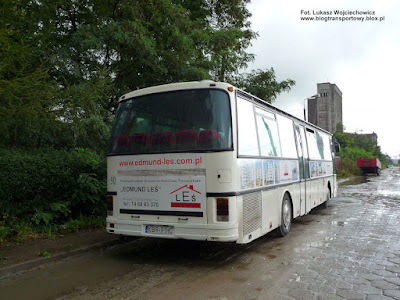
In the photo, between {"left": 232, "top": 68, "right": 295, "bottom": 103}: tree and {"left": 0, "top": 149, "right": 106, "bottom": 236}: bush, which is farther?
{"left": 232, "top": 68, "right": 295, "bottom": 103}: tree

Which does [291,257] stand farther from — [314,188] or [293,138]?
[314,188]

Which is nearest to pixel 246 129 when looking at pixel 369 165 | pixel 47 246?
pixel 47 246

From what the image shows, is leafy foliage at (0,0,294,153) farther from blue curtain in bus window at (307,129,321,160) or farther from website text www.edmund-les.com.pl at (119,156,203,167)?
blue curtain in bus window at (307,129,321,160)

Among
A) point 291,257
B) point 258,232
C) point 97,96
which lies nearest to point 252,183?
point 258,232

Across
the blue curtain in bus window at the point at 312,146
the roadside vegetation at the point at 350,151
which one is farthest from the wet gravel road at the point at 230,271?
the roadside vegetation at the point at 350,151

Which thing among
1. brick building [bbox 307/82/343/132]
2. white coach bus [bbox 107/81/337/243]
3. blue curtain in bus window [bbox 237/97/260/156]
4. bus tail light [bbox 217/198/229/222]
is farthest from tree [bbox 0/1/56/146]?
brick building [bbox 307/82/343/132]

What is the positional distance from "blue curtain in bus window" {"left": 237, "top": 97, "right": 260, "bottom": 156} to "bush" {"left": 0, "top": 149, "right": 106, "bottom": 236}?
13.0 feet

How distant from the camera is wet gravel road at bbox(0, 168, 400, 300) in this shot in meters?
4.64

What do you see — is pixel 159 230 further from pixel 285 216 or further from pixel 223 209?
pixel 285 216

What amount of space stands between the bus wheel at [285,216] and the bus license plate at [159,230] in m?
3.03

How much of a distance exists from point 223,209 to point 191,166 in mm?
855

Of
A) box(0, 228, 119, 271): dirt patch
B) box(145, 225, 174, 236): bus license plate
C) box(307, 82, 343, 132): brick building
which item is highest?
box(307, 82, 343, 132): brick building

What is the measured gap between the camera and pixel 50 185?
25.9 feet

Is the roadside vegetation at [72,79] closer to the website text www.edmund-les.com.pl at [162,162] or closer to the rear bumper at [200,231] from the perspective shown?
the website text www.edmund-les.com.pl at [162,162]
